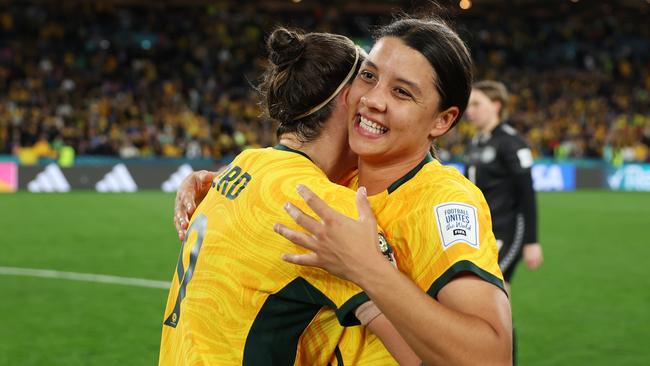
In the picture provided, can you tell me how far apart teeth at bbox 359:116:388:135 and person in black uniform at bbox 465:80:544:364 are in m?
4.12

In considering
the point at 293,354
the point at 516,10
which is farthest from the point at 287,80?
the point at 516,10

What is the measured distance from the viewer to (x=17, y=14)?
3170 cm

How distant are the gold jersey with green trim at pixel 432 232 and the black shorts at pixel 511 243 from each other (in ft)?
13.2

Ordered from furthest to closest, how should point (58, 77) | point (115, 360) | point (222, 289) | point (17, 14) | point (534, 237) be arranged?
point (17, 14)
point (58, 77)
point (534, 237)
point (115, 360)
point (222, 289)

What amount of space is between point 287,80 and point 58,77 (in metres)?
28.6

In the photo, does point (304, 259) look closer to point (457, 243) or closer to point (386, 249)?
point (386, 249)

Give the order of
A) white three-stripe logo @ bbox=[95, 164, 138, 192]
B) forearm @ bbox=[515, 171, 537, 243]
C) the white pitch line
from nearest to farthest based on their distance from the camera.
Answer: forearm @ bbox=[515, 171, 537, 243], the white pitch line, white three-stripe logo @ bbox=[95, 164, 138, 192]

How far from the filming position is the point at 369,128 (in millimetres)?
2424

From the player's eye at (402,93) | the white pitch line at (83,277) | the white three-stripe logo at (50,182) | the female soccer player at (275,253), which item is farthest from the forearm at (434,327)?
the white three-stripe logo at (50,182)

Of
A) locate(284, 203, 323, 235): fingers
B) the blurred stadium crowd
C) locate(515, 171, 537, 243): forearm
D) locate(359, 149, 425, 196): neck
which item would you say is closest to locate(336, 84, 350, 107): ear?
locate(359, 149, 425, 196): neck

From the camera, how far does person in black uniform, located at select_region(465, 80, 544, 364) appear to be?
21.0 ft

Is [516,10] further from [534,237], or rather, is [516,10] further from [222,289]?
[222,289]

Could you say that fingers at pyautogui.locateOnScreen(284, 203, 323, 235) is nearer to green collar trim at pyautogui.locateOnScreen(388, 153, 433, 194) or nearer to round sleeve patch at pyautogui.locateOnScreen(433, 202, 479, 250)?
round sleeve patch at pyautogui.locateOnScreen(433, 202, 479, 250)

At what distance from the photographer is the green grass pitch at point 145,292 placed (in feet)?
21.0
